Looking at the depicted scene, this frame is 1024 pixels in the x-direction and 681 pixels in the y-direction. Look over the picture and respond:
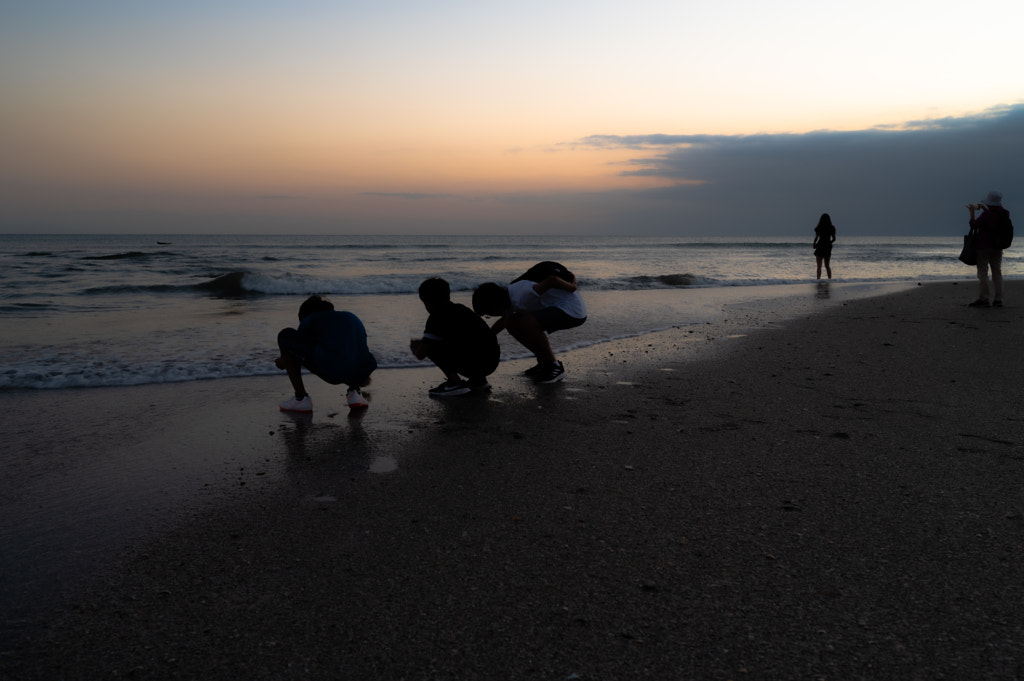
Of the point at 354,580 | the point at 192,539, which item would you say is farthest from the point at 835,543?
the point at 192,539

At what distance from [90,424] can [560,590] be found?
3760 mm

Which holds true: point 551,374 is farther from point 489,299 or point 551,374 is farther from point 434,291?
point 434,291

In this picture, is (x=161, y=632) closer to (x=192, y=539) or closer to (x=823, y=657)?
(x=192, y=539)

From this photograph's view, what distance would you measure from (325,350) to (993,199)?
393 inches

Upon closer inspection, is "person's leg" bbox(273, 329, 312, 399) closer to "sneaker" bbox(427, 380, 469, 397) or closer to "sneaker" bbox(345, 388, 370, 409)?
"sneaker" bbox(345, 388, 370, 409)

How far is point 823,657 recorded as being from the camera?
5.72 ft

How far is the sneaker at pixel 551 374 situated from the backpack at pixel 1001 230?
7.89 m

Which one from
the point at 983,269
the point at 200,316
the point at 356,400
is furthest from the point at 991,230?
the point at 200,316

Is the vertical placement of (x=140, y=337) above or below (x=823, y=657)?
above

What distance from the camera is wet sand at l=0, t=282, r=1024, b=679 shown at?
180 centimetres

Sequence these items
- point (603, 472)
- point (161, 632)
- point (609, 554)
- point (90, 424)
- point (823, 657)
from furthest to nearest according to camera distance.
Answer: point (90, 424) < point (603, 472) < point (609, 554) < point (161, 632) < point (823, 657)

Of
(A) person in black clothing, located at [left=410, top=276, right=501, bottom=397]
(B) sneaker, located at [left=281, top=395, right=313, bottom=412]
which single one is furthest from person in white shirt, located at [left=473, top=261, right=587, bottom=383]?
(B) sneaker, located at [left=281, top=395, right=313, bottom=412]

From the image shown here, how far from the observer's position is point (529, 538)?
250 cm

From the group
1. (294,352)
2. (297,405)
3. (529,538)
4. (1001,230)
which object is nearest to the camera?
(529,538)
